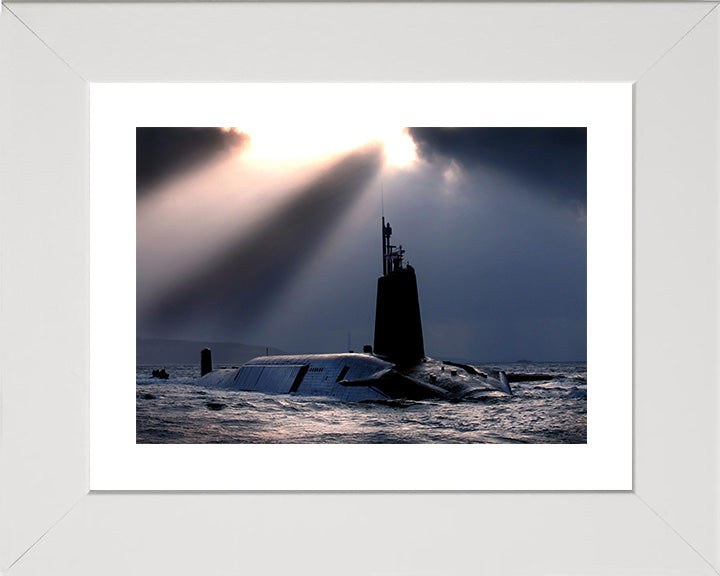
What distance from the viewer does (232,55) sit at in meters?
2.13

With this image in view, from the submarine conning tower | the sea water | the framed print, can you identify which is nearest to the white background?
the framed print

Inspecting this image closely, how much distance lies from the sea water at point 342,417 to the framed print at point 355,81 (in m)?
4.74

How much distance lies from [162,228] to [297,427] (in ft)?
9.31

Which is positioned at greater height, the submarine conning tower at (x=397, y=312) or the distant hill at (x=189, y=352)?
the submarine conning tower at (x=397, y=312)

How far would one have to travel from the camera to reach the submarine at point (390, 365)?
7.26m

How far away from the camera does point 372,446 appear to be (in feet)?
11.1

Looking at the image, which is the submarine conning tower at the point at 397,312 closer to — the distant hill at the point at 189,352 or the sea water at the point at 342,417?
the sea water at the point at 342,417

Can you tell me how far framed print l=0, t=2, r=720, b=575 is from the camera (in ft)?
6.66

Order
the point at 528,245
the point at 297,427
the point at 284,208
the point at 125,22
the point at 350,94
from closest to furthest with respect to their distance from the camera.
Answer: the point at 125,22, the point at 350,94, the point at 297,427, the point at 284,208, the point at 528,245

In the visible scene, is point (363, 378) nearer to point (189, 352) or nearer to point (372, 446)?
point (189, 352)

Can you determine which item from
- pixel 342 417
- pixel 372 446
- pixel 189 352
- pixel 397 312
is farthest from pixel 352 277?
pixel 372 446

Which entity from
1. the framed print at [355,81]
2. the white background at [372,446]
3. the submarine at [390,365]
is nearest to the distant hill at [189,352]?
the submarine at [390,365]
